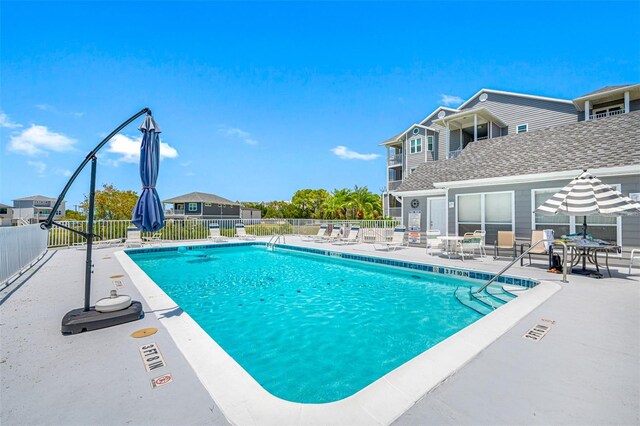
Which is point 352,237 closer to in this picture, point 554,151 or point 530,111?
point 554,151

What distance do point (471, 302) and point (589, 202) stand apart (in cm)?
359

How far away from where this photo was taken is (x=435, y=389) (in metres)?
2.23

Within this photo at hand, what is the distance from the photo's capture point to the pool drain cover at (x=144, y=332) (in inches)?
130

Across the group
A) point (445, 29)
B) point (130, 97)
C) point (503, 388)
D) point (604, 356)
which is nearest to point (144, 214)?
point (503, 388)

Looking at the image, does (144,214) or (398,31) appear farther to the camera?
(398,31)

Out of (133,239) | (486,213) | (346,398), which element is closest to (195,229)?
(133,239)

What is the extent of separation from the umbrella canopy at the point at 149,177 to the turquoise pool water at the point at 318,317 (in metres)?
1.84

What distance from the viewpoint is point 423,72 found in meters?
16.2

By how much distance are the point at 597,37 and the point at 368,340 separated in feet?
49.7

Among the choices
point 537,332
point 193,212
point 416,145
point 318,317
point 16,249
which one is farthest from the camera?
point 193,212

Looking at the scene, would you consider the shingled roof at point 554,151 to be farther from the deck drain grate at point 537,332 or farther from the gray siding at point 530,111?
the gray siding at point 530,111

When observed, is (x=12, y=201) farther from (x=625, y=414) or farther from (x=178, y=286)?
(x=625, y=414)

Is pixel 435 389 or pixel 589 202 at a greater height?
pixel 589 202

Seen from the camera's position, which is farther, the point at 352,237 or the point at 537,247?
the point at 352,237
